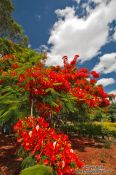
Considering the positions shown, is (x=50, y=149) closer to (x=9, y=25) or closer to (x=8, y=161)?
(x=8, y=161)

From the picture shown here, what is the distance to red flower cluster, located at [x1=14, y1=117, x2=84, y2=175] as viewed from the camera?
4789 mm

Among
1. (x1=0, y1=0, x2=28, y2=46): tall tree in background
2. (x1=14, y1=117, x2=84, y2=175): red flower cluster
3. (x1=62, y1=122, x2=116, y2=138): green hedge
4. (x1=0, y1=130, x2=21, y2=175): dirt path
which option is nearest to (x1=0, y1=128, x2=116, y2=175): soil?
(x1=0, y1=130, x2=21, y2=175): dirt path

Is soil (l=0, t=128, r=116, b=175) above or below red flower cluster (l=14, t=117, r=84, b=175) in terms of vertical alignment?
below

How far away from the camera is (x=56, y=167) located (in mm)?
4793

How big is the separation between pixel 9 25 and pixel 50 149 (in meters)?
13.8

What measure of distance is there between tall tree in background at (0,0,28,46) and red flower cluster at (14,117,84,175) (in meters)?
12.7

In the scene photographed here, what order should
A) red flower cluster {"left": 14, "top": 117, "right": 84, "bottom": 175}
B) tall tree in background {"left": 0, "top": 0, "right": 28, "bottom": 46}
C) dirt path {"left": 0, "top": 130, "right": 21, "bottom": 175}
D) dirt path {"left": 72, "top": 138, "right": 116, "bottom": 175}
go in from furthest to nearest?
tall tree in background {"left": 0, "top": 0, "right": 28, "bottom": 46} → dirt path {"left": 72, "top": 138, "right": 116, "bottom": 175} → dirt path {"left": 0, "top": 130, "right": 21, "bottom": 175} → red flower cluster {"left": 14, "top": 117, "right": 84, "bottom": 175}

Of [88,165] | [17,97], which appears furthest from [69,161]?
[88,165]

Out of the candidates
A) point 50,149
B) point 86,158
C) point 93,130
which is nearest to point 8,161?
point 86,158

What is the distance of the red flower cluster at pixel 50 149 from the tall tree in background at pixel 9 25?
12677 mm

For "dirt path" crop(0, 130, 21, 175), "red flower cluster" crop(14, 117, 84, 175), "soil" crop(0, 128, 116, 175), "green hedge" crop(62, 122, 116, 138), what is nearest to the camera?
"red flower cluster" crop(14, 117, 84, 175)

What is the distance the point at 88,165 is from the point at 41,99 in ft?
14.5

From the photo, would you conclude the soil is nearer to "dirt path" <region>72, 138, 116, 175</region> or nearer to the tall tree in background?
"dirt path" <region>72, 138, 116, 175</region>

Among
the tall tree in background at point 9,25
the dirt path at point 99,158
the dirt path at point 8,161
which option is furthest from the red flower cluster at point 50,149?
A: the tall tree in background at point 9,25
